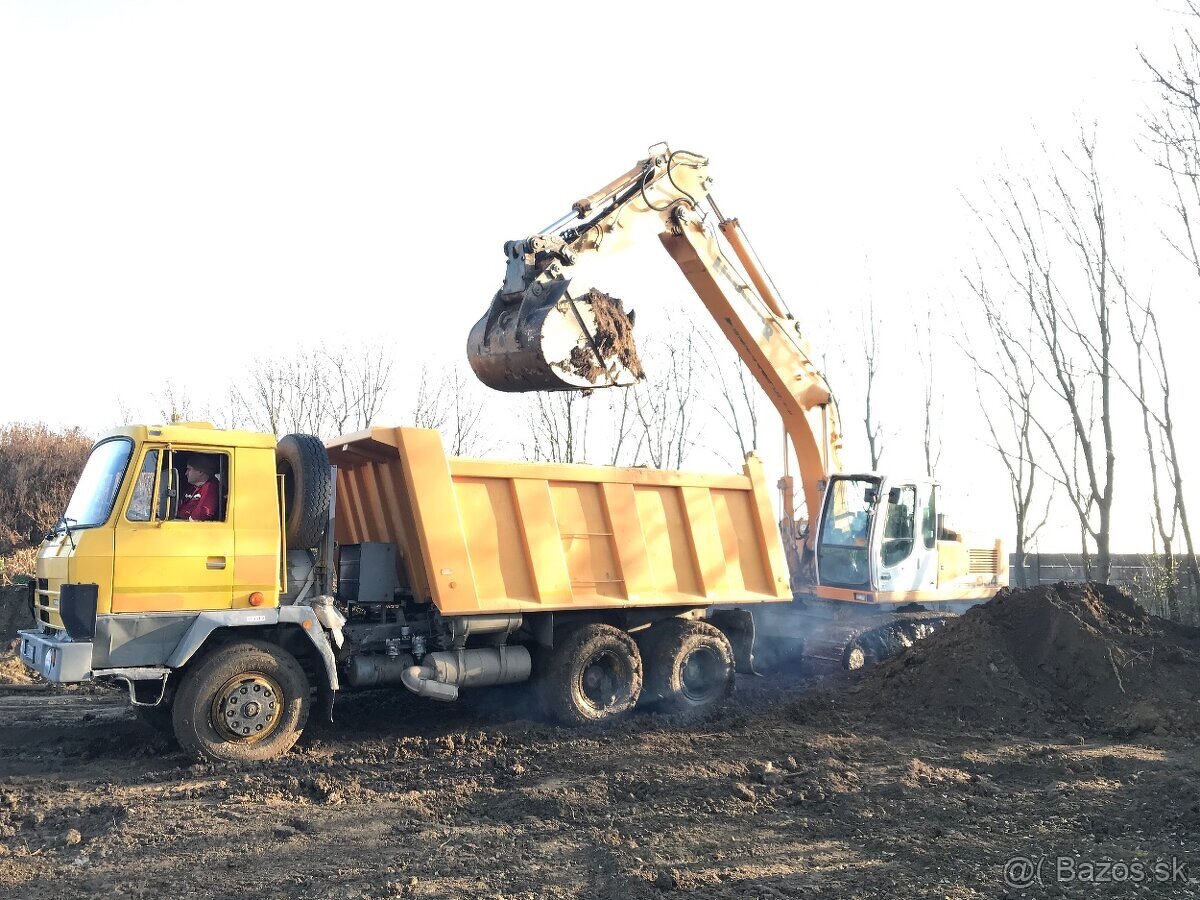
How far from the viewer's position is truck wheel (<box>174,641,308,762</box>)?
25.3 ft

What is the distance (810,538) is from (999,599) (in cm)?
280

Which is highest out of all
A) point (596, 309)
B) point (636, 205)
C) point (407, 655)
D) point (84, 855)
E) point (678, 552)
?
point (636, 205)

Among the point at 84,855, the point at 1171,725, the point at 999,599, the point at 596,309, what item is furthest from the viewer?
the point at 999,599

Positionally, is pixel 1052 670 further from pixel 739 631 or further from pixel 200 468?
pixel 200 468

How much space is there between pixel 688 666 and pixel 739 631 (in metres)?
0.88

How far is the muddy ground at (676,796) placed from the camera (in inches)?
217

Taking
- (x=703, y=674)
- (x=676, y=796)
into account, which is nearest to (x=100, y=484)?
(x=676, y=796)

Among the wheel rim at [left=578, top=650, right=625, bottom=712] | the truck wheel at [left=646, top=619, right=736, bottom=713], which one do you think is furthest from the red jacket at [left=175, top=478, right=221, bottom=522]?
the truck wheel at [left=646, top=619, right=736, bottom=713]

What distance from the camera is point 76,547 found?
7.57 meters

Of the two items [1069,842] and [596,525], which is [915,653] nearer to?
[596,525]

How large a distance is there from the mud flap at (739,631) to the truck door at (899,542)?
271 cm

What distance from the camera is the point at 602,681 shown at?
33.1 feet

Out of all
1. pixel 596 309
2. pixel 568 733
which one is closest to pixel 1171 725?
pixel 568 733

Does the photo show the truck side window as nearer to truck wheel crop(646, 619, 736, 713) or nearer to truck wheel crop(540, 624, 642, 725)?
truck wheel crop(540, 624, 642, 725)
